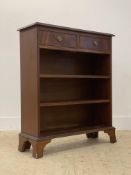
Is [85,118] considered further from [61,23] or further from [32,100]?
[61,23]

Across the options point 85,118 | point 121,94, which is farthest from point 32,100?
point 121,94

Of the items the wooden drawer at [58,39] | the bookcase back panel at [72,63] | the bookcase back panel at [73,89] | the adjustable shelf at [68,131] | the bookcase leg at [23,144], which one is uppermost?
the wooden drawer at [58,39]

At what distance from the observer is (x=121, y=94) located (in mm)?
3262

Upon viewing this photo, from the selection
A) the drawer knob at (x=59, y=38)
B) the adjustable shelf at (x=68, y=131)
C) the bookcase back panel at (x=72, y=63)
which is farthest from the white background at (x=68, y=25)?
the drawer knob at (x=59, y=38)

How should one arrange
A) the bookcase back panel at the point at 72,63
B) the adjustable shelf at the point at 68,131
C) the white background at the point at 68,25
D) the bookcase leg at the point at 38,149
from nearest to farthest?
the bookcase leg at the point at 38,149 → the adjustable shelf at the point at 68,131 → the bookcase back panel at the point at 72,63 → the white background at the point at 68,25

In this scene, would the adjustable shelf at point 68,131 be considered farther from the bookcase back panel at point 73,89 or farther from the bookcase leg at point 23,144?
the bookcase back panel at point 73,89

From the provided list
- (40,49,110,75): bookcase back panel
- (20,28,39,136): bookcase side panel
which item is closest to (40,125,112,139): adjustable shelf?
(20,28,39,136): bookcase side panel

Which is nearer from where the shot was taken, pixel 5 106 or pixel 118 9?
pixel 5 106

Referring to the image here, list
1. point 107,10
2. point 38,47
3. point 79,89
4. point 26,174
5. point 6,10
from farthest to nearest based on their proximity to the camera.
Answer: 1. point 107,10
2. point 6,10
3. point 79,89
4. point 38,47
5. point 26,174

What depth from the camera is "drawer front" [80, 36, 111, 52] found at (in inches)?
93.5

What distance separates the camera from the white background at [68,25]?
9.94 ft

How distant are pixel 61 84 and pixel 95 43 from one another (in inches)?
20.0

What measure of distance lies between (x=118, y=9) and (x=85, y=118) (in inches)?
55.4

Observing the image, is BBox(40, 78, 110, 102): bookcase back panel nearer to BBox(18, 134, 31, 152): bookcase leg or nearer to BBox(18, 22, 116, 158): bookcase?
BBox(18, 22, 116, 158): bookcase
